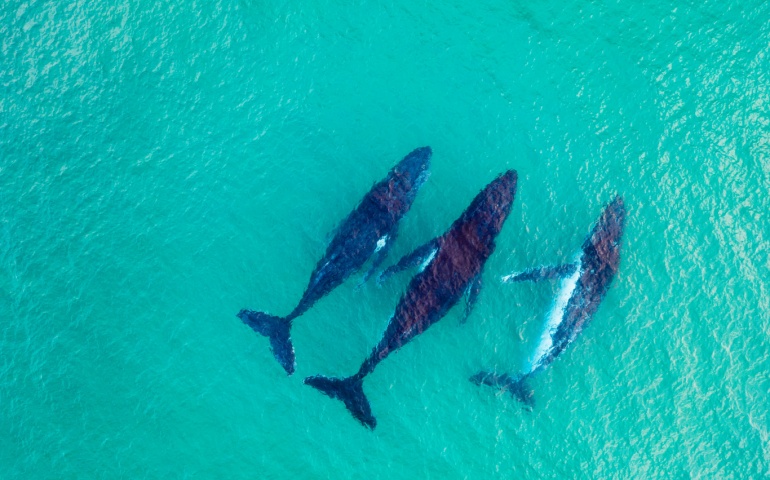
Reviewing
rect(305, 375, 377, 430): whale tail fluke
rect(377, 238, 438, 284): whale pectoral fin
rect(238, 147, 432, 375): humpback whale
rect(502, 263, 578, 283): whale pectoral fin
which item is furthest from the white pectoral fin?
rect(305, 375, 377, 430): whale tail fluke

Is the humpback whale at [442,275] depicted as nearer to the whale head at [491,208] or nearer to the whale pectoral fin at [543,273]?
the whale head at [491,208]

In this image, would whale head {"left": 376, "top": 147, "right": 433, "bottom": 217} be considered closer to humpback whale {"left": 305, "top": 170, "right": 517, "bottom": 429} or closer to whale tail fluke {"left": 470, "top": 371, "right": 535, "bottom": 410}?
humpback whale {"left": 305, "top": 170, "right": 517, "bottom": 429}

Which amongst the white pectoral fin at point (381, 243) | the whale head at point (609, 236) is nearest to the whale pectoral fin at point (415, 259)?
the white pectoral fin at point (381, 243)

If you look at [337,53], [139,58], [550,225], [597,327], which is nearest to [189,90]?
[139,58]

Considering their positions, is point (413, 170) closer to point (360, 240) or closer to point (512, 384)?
point (360, 240)

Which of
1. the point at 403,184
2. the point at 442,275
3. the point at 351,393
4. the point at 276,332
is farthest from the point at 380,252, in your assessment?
the point at 351,393

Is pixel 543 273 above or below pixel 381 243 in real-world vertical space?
below
